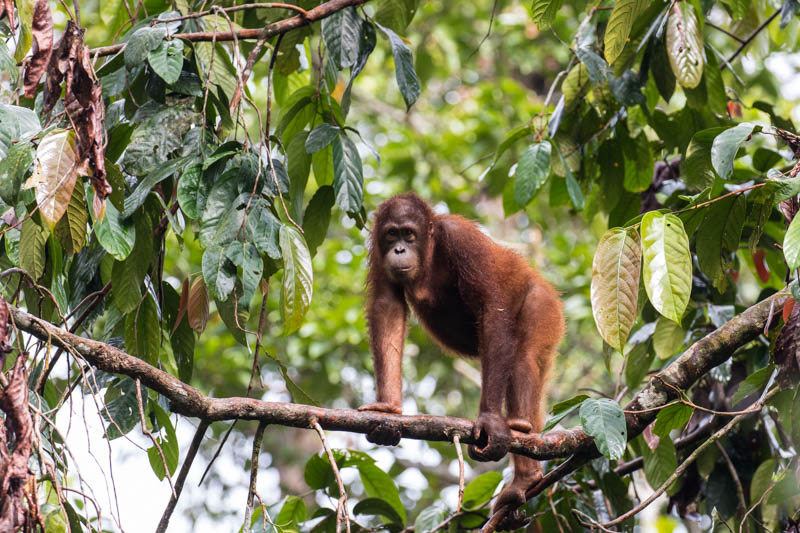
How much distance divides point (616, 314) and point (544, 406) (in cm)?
255

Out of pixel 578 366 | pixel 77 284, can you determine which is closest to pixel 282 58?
pixel 77 284

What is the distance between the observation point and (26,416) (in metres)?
2.09

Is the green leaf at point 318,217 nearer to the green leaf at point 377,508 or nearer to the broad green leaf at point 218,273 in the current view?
the broad green leaf at point 218,273

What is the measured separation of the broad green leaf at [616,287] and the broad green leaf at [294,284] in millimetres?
958

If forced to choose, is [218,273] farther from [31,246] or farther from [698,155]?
[698,155]

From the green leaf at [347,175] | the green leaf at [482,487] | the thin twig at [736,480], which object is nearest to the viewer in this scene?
the green leaf at [347,175]

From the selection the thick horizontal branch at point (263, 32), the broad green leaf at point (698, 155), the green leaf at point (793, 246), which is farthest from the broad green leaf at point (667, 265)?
the thick horizontal branch at point (263, 32)

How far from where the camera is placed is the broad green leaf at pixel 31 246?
2.84 metres

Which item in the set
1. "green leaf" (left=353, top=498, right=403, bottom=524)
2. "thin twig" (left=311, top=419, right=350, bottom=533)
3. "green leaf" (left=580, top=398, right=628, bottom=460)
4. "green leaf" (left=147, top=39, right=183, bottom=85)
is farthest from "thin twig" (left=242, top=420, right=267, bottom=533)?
"green leaf" (left=353, top=498, right=403, bottom=524)

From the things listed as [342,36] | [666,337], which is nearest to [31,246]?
[342,36]

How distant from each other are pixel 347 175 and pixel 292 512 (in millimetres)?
1999

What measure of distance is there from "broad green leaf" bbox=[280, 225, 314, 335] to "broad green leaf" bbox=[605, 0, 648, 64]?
151 cm

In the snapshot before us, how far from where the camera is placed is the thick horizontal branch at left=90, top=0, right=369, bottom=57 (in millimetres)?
3252

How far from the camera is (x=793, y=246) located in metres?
2.28
